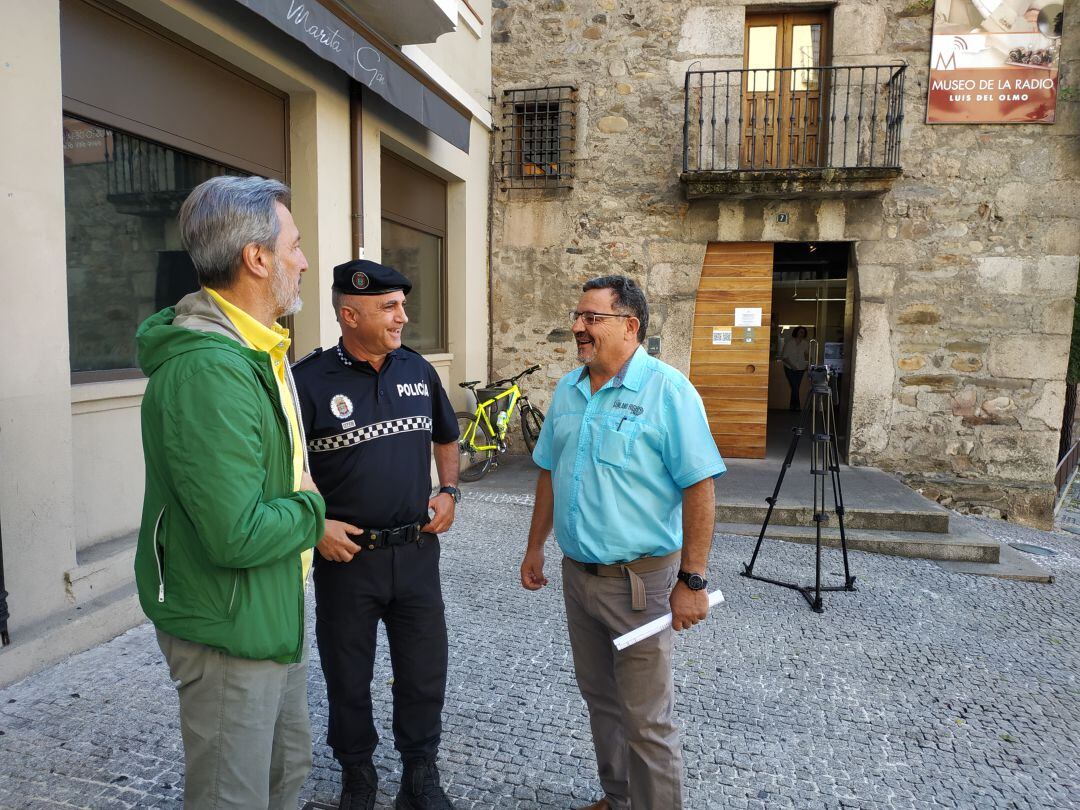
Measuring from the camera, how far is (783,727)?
2.96 m

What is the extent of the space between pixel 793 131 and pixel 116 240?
6926 mm

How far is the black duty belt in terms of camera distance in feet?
7.45

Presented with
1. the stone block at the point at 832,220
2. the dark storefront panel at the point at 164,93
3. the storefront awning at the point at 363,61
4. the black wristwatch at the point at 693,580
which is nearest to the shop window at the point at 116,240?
the dark storefront panel at the point at 164,93

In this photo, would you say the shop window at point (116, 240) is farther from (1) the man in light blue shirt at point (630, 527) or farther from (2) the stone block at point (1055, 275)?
(2) the stone block at point (1055, 275)

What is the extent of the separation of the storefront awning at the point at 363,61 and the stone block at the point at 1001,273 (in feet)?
18.8

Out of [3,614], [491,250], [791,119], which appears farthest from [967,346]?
[3,614]

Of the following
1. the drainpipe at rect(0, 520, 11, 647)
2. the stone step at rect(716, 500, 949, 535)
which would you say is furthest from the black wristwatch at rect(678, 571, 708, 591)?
the stone step at rect(716, 500, 949, 535)

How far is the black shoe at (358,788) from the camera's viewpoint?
7.58 feet

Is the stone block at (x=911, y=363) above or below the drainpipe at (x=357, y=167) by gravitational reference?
below

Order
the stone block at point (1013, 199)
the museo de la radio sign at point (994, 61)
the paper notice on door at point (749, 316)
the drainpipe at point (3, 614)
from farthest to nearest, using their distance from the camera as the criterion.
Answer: the paper notice on door at point (749, 316), the stone block at point (1013, 199), the museo de la radio sign at point (994, 61), the drainpipe at point (3, 614)

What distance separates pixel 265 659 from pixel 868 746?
2.46m

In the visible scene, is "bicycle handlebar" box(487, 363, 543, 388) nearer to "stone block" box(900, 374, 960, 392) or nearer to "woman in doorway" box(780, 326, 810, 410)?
"stone block" box(900, 374, 960, 392)

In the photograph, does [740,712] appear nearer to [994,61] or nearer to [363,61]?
[363,61]

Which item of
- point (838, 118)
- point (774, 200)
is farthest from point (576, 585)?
point (838, 118)
